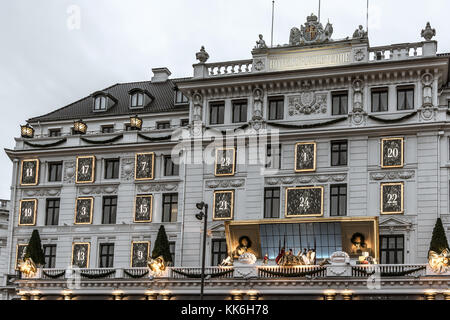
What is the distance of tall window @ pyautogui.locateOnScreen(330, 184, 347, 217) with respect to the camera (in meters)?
50.8

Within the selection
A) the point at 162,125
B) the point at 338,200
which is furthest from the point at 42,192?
the point at 338,200

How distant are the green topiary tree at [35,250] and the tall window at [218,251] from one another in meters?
13.8

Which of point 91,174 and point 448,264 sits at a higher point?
point 91,174

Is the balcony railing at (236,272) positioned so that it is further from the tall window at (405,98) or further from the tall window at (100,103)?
the tall window at (100,103)

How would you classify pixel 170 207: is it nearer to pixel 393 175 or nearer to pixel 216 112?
pixel 216 112

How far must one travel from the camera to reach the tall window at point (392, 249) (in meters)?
48.5

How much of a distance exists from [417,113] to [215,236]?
17.3m

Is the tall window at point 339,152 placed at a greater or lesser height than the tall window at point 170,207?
greater

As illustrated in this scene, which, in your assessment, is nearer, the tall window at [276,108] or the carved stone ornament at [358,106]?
the carved stone ornament at [358,106]

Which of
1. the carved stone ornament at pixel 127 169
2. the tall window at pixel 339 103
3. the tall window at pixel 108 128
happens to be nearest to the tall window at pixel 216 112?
the carved stone ornament at pixel 127 169
